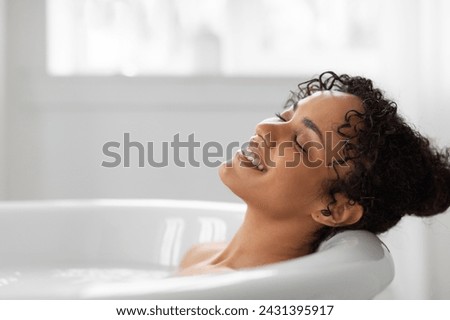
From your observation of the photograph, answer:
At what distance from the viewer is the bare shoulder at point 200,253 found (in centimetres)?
130

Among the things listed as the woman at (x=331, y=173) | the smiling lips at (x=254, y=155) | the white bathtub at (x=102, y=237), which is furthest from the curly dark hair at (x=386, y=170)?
the white bathtub at (x=102, y=237)

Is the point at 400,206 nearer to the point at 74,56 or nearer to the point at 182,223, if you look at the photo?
the point at 182,223

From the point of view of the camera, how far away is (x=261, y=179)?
1015 mm

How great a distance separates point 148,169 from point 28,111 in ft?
1.50

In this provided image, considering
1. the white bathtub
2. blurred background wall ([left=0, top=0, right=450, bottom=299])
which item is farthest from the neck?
blurred background wall ([left=0, top=0, right=450, bottom=299])

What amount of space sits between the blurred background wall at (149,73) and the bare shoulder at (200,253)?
101 centimetres

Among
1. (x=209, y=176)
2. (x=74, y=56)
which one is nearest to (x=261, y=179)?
(x=209, y=176)

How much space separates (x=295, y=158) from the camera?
3.20 feet

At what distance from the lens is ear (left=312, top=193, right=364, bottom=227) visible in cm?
99

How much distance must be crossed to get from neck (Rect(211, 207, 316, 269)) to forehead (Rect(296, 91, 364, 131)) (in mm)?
154

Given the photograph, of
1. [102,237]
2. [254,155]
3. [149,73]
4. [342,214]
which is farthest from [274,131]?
[149,73]

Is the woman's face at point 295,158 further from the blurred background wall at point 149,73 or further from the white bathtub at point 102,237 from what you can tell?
the blurred background wall at point 149,73

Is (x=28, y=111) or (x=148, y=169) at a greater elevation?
(x=28, y=111)

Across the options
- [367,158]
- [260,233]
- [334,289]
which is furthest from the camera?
[260,233]
